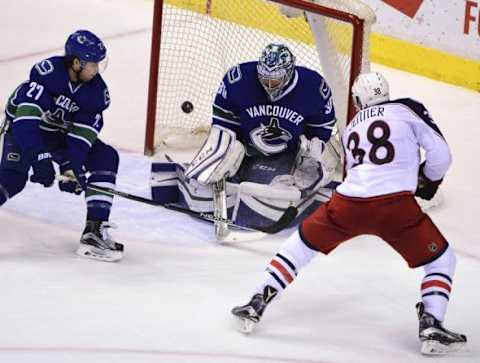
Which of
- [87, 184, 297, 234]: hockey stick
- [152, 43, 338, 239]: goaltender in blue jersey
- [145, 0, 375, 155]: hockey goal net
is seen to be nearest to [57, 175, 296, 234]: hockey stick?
[87, 184, 297, 234]: hockey stick

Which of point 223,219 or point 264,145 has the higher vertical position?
point 264,145

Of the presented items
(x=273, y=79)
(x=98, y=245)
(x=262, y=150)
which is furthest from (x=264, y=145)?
(x=98, y=245)

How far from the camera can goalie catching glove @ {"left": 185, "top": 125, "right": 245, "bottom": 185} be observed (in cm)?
518

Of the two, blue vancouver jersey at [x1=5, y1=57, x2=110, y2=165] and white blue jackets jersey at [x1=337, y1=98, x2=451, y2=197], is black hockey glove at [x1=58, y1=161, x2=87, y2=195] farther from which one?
white blue jackets jersey at [x1=337, y1=98, x2=451, y2=197]

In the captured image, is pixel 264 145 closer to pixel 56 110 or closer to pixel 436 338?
pixel 56 110

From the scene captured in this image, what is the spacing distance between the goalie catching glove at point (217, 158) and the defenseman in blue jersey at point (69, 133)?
0.48 m

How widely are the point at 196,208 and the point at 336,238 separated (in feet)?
3.82

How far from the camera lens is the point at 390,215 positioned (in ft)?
13.5

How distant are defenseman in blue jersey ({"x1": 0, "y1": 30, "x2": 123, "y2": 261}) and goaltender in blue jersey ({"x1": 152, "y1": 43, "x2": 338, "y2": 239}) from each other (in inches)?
20.5

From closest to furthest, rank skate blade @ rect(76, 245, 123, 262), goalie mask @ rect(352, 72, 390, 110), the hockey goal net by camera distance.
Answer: goalie mask @ rect(352, 72, 390, 110) < skate blade @ rect(76, 245, 123, 262) < the hockey goal net

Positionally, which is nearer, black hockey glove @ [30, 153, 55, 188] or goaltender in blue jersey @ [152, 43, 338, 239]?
black hockey glove @ [30, 153, 55, 188]

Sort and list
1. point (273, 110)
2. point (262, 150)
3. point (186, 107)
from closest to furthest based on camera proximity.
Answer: point (273, 110), point (262, 150), point (186, 107)

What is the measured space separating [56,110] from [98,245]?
18.2 inches

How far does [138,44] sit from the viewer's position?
7496 millimetres
